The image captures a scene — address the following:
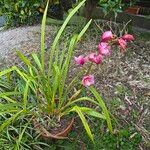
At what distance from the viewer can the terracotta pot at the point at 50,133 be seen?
3.40 meters

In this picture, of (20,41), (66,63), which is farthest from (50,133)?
(20,41)

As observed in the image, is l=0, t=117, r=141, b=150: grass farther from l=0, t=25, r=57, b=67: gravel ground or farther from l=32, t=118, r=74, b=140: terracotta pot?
l=0, t=25, r=57, b=67: gravel ground

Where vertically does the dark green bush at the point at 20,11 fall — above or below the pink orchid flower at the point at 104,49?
below

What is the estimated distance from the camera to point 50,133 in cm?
342

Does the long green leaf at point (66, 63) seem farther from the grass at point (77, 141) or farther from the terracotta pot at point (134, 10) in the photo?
the terracotta pot at point (134, 10)

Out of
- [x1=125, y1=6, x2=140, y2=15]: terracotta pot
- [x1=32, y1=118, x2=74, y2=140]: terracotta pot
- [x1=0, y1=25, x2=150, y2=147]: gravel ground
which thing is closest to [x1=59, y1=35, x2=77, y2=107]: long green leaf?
[x1=32, y1=118, x2=74, y2=140]: terracotta pot

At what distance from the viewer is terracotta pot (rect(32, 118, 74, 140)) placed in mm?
3396

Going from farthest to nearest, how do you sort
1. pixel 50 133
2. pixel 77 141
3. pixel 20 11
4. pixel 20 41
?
pixel 20 11, pixel 20 41, pixel 77 141, pixel 50 133

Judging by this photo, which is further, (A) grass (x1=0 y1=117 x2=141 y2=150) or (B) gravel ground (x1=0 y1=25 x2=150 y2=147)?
(B) gravel ground (x1=0 y1=25 x2=150 y2=147)

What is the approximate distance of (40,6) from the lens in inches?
213

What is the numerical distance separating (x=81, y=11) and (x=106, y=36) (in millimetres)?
2396

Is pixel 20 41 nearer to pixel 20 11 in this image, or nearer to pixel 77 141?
pixel 20 11

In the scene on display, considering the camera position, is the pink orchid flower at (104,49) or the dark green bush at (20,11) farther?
the dark green bush at (20,11)

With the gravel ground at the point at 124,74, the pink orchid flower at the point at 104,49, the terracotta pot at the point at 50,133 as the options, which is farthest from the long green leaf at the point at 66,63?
the gravel ground at the point at 124,74
